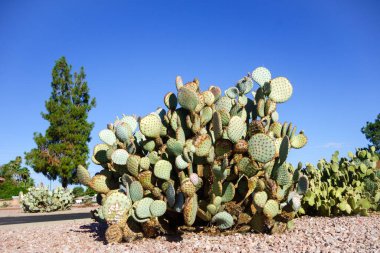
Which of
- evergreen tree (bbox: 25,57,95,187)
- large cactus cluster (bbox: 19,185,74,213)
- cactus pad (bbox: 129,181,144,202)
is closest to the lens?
cactus pad (bbox: 129,181,144,202)

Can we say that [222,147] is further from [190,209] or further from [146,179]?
[146,179]

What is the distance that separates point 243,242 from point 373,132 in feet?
134

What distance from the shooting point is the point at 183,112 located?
6496 millimetres

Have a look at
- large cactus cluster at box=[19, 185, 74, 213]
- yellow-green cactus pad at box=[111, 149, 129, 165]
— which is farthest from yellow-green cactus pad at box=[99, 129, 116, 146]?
large cactus cluster at box=[19, 185, 74, 213]

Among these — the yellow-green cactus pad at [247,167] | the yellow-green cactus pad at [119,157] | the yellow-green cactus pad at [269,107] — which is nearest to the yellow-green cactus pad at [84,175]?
the yellow-green cactus pad at [119,157]

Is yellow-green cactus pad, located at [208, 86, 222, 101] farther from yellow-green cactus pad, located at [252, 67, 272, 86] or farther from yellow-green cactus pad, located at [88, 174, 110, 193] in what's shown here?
yellow-green cactus pad, located at [88, 174, 110, 193]

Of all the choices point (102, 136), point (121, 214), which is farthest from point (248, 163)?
point (102, 136)

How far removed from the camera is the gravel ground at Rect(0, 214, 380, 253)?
523cm

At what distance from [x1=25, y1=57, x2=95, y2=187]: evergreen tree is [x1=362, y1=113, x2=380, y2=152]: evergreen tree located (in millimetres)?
29293

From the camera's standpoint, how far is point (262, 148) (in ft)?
18.5

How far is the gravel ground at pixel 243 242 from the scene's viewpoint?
5234 mm

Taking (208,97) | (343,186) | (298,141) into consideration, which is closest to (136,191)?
(208,97)

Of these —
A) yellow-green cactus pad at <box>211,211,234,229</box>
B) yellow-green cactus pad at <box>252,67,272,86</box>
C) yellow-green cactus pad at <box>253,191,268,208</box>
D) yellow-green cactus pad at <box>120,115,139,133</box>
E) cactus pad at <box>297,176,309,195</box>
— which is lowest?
yellow-green cactus pad at <box>211,211,234,229</box>

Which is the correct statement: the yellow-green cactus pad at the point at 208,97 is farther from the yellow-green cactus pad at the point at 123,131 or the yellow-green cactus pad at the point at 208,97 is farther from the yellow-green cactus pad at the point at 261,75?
the yellow-green cactus pad at the point at 123,131
